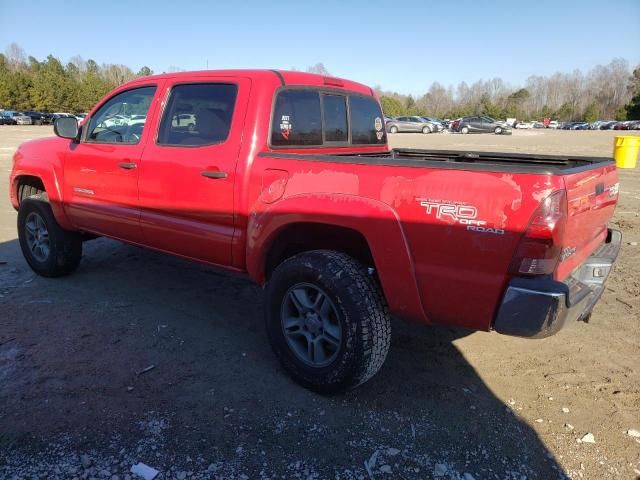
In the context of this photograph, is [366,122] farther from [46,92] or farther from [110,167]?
[46,92]

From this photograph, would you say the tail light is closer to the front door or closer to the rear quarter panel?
the rear quarter panel

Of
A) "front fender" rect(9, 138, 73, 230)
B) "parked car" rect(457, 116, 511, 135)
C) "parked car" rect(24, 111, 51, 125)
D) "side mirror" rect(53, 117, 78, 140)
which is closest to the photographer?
"side mirror" rect(53, 117, 78, 140)

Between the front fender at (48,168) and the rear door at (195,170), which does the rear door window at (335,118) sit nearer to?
the rear door at (195,170)

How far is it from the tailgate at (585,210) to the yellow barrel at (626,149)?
10.9m

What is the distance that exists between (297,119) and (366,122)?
1005 millimetres

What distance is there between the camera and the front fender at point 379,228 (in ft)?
8.15

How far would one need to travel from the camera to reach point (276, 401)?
2854mm

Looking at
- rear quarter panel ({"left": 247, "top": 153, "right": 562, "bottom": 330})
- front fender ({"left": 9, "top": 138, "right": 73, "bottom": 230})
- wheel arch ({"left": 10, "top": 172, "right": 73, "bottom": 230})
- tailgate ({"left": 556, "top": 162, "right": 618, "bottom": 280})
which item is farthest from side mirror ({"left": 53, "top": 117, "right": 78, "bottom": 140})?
tailgate ({"left": 556, "top": 162, "right": 618, "bottom": 280})

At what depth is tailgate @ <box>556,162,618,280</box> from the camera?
2.29 meters

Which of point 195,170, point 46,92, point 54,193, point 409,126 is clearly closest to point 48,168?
point 54,193

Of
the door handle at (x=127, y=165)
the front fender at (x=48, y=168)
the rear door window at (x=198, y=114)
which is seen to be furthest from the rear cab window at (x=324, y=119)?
the front fender at (x=48, y=168)

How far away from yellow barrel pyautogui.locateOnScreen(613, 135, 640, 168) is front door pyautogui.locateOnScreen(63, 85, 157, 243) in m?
12.2

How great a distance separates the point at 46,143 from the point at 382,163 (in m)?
3.72

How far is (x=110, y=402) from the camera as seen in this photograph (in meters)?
2.80
